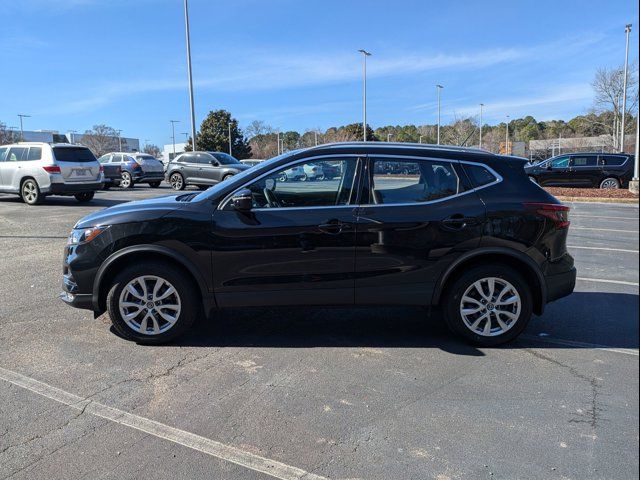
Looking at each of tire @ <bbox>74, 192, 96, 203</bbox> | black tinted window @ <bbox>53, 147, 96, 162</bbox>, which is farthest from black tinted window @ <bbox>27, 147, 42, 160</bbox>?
tire @ <bbox>74, 192, 96, 203</bbox>

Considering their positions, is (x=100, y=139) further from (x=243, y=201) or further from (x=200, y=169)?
(x=243, y=201)

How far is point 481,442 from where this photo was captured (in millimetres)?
3051

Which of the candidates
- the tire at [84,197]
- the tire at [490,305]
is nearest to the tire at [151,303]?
the tire at [490,305]

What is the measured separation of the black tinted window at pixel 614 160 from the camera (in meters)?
20.8

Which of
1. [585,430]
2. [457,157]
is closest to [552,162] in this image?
[457,157]

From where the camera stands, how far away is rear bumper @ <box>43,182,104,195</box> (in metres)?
14.5

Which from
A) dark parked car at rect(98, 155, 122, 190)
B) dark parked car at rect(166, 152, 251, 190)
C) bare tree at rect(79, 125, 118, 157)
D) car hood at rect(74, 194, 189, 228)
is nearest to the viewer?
car hood at rect(74, 194, 189, 228)

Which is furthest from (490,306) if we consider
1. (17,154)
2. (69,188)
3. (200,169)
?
(200,169)

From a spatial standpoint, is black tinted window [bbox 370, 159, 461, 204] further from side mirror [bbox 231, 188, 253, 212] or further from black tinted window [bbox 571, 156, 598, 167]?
black tinted window [bbox 571, 156, 598, 167]

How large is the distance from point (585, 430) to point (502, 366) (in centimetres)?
101

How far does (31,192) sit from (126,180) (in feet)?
27.9

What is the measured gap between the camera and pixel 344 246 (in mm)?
4391

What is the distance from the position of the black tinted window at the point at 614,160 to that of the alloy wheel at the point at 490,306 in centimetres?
1967

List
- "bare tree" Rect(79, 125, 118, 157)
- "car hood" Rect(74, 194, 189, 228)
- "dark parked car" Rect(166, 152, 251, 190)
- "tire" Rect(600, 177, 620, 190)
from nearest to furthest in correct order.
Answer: "car hood" Rect(74, 194, 189, 228) < "tire" Rect(600, 177, 620, 190) < "dark parked car" Rect(166, 152, 251, 190) < "bare tree" Rect(79, 125, 118, 157)
